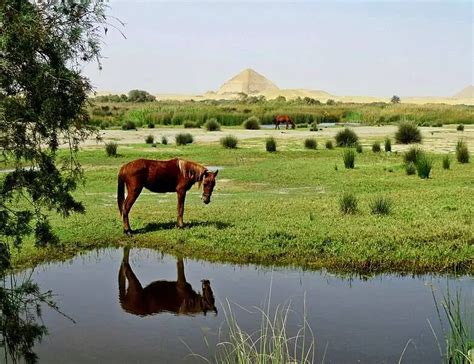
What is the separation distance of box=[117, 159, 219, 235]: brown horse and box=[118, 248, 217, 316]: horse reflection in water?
2.61 meters

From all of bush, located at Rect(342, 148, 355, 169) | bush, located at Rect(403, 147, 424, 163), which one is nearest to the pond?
bush, located at Rect(342, 148, 355, 169)

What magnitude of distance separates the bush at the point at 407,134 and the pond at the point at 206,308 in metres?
25.0

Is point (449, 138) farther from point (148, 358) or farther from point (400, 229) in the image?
point (148, 358)

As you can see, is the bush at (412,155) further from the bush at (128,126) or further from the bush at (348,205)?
the bush at (128,126)

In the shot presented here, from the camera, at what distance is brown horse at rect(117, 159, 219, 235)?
13398mm

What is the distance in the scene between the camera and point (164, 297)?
9852 millimetres

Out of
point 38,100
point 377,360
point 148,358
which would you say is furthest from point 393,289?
point 38,100

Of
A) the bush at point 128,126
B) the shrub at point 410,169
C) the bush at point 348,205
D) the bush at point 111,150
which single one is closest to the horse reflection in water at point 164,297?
the bush at point 348,205

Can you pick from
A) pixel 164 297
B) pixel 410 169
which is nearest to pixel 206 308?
pixel 164 297

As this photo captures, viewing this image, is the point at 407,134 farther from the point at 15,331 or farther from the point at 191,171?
the point at 15,331

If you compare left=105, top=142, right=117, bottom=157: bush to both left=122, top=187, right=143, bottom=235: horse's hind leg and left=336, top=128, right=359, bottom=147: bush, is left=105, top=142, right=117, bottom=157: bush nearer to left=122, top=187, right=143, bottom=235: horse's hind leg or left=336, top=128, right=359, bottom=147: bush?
left=336, top=128, right=359, bottom=147: bush

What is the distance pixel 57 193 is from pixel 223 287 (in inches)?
144

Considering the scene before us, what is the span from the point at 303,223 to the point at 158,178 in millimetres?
3309

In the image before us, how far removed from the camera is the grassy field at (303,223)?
11477 mm
